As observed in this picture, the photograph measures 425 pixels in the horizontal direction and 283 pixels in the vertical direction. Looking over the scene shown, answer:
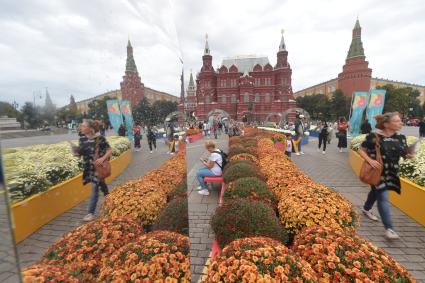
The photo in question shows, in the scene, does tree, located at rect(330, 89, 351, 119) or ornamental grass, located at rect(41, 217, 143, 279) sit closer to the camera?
ornamental grass, located at rect(41, 217, 143, 279)

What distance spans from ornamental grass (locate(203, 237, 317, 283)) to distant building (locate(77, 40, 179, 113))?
1260mm

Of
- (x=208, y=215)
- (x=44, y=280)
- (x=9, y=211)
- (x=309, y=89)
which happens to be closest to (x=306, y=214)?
(x=208, y=215)

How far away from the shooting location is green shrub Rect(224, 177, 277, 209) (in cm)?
308

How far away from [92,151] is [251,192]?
265cm

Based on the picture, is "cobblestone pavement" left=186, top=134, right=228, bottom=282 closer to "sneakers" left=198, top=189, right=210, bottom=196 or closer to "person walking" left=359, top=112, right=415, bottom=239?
"sneakers" left=198, top=189, right=210, bottom=196

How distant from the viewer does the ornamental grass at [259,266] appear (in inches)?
56.1

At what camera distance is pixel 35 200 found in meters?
0.62

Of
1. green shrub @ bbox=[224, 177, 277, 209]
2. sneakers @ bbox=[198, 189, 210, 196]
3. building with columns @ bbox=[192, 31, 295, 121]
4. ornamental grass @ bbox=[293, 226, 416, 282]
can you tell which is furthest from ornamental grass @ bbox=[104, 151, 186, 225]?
building with columns @ bbox=[192, 31, 295, 121]

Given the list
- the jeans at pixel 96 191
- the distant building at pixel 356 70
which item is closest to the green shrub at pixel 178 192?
the jeans at pixel 96 191

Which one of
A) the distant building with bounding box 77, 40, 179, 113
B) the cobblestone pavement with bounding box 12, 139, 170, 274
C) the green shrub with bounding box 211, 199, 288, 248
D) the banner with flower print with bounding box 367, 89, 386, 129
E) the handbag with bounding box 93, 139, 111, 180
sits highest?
the banner with flower print with bounding box 367, 89, 386, 129

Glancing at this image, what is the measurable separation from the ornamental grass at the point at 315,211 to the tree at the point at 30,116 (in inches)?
102

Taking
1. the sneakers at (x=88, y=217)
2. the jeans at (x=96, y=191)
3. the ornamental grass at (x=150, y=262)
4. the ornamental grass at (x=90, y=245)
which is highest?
the jeans at (x=96, y=191)

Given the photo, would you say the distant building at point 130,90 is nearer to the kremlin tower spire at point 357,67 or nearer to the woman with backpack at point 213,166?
the woman with backpack at point 213,166

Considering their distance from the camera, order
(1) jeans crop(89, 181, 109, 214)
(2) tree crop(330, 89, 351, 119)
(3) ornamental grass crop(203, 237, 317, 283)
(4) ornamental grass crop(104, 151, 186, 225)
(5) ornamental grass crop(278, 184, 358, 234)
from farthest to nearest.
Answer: (2) tree crop(330, 89, 351, 119), (5) ornamental grass crop(278, 184, 358, 234), (4) ornamental grass crop(104, 151, 186, 225), (3) ornamental grass crop(203, 237, 317, 283), (1) jeans crop(89, 181, 109, 214)
